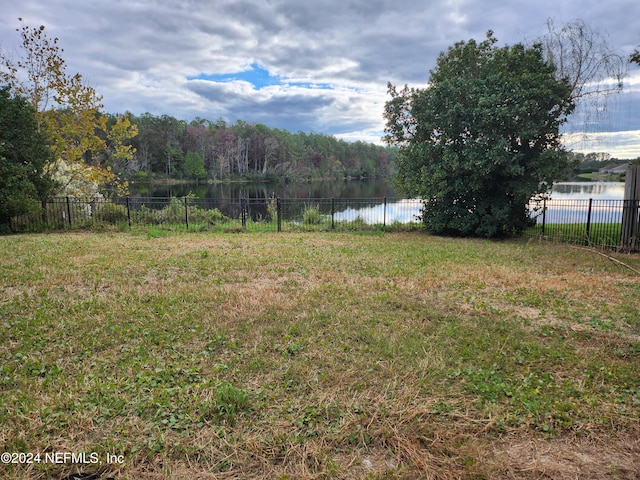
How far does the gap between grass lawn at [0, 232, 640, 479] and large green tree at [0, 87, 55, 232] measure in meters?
6.60

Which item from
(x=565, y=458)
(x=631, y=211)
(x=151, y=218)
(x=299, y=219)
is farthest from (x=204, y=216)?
(x=565, y=458)

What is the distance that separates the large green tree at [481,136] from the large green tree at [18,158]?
11.6m

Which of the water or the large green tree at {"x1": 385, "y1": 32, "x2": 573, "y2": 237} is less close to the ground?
the large green tree at {"x1": 385, "y1": 32, "x2": 573, "y2": 237}

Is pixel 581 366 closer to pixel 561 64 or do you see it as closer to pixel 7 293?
pixel 7 293

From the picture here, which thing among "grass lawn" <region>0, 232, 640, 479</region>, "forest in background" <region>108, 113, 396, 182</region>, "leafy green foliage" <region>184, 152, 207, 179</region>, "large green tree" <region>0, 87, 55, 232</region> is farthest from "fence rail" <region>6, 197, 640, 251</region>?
"leafy green foliage" <region>184, 152, 207, 179</region>

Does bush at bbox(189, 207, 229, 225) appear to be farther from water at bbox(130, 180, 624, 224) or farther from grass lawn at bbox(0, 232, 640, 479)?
grass lawn at bbox(0, 232, 640, 479)

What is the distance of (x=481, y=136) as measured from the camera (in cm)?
1109

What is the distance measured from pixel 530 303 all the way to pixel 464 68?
1017 cm

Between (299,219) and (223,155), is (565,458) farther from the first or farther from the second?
(223,155)

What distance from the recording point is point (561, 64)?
13.4 metres

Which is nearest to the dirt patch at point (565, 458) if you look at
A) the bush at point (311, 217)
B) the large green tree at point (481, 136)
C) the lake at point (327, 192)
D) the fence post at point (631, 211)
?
the fence post at point (631, 211)

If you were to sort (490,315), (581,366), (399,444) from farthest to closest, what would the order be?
(490,315) → (581,366) → (399,444)

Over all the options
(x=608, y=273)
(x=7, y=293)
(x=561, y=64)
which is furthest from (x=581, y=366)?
(x=561, y=64)

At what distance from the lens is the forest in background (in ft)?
194
